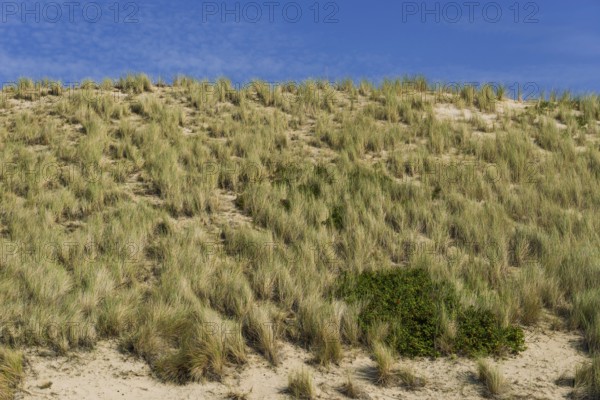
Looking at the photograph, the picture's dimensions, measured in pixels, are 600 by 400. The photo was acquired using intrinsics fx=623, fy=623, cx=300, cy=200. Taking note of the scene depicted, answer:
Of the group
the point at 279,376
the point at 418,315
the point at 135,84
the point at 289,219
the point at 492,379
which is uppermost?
the point at 135,84

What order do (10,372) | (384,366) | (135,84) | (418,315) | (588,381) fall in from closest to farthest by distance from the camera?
1. (588,381)
2. (10,372)
3. (384,366)
4. (418,315)
5. (135,84)

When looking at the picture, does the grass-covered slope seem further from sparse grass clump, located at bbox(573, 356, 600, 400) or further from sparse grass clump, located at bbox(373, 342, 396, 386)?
sparse grass clump, located at bbox(573, 356, 600, 400)

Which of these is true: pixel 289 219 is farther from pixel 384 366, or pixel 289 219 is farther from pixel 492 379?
pixel 492 379

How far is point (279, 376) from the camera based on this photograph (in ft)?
26.0

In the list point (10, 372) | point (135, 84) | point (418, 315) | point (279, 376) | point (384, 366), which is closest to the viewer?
point (10, 372)

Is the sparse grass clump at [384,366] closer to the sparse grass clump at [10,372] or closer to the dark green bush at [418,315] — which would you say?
the dark green bush at [418,315]

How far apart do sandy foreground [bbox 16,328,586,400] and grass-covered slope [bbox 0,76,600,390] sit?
0.72ft

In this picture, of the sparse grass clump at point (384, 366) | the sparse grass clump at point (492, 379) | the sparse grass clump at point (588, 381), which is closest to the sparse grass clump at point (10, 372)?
the sparse grass clump at point (384, 366)

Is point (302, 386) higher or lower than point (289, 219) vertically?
lower

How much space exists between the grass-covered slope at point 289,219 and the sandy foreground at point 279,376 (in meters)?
0.22

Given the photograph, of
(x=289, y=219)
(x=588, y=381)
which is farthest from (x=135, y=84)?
(x=588, y=381)

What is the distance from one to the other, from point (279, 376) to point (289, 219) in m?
4.68

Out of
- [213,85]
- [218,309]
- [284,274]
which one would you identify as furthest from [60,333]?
[213,85]

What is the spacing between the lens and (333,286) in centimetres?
988
